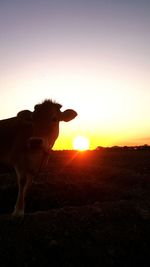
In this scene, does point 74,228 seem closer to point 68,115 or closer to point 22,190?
point 22,190

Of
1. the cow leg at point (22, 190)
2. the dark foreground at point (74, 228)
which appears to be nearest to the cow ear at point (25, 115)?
the cow leg at point (22, 190)

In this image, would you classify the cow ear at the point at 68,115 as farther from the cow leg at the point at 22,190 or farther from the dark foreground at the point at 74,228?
the dark foreground at the point at 74,228

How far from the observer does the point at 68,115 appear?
1159 centimetres

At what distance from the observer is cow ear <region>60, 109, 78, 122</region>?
37.8 feet

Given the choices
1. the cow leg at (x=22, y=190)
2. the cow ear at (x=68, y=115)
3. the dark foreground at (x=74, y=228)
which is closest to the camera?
the dark foreground at (x=74, y=228)

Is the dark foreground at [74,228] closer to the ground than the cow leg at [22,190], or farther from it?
closer to the ground

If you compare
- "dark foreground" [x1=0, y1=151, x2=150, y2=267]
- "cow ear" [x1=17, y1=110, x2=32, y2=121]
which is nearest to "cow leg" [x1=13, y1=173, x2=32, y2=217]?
"dark foreground" [x1=0, y1=151, x2=150, y2=267]

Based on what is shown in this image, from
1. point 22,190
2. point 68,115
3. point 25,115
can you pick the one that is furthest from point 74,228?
point 68,115

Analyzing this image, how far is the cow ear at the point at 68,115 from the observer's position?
11516 millimetres

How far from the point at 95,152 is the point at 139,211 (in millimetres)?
15403

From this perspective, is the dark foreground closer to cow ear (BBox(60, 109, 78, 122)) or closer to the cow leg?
the cow leg

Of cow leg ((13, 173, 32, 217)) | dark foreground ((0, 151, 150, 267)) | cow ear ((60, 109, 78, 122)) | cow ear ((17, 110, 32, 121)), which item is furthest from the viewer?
cow ear ((60, 109, 78, 122))

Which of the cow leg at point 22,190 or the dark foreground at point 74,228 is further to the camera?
the cow leg at point 22,190

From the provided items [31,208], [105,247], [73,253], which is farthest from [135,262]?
[31,208]
